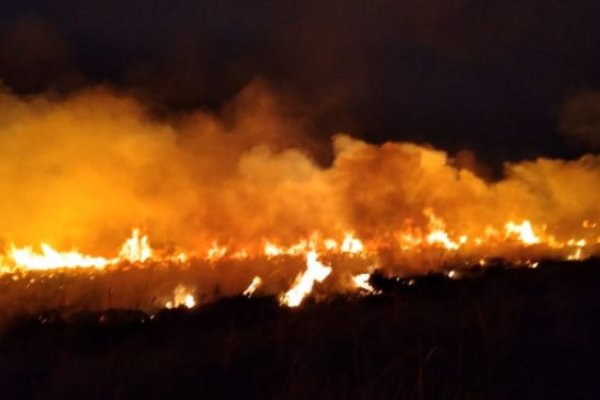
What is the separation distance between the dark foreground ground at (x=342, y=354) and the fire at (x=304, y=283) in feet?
4.10

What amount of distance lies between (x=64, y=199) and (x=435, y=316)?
58.8 feet

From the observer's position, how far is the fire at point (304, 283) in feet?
30.9

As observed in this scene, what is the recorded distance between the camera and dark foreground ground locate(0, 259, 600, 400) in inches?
193

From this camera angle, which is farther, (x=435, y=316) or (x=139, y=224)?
(x=139, y=224)

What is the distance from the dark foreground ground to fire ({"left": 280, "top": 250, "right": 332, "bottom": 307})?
125 cm

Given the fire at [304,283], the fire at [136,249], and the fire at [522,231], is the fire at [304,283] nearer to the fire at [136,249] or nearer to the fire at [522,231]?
the fire at [136,249]

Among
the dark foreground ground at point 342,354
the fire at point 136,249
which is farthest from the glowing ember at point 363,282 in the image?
the fire at point 136,249

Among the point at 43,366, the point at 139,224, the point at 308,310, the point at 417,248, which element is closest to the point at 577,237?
the point at 417,248

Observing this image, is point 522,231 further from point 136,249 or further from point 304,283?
point 304,283

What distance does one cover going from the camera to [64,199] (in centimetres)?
2316

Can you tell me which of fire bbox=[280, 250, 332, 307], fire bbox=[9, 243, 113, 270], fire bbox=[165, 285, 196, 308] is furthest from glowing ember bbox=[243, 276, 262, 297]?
fire bbox=[9, 243, 113, 270]

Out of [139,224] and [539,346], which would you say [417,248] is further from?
[539,346]

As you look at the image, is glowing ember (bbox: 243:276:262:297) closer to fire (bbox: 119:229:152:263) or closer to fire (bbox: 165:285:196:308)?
fire (bbox: 165:285:196:308)

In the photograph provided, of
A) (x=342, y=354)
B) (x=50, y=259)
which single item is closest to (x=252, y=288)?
(x=342, y=354)
